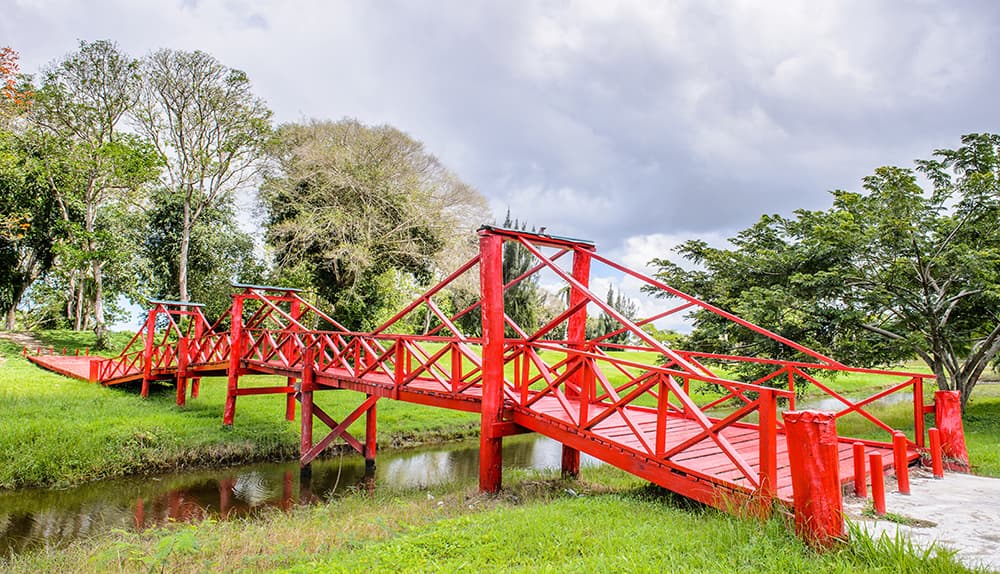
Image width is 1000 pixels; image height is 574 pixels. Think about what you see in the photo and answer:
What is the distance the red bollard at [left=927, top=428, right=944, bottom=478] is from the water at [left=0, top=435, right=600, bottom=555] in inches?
253

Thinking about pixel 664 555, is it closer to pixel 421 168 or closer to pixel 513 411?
pixel 513 411

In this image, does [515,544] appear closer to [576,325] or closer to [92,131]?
[576,325]

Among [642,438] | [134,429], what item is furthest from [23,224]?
[642,438]

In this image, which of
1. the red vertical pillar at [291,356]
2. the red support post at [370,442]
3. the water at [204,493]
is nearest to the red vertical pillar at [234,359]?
the red vertical pillar at [291,356]

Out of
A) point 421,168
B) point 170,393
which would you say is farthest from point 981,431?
point 421,168

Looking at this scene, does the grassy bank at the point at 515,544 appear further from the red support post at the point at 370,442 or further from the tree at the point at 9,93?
the tree at the point at 9,93

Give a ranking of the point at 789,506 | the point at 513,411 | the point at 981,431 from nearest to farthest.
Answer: the point at 789,506 < the point at 513,411 < the point at 981,431

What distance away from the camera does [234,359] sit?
1470 centimetres

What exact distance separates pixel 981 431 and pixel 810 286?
4.12 metres

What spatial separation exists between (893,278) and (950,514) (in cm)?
832

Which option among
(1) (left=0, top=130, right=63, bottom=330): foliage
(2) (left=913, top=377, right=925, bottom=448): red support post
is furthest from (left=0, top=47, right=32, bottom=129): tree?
(2) (left=913, top=377, right=925, bottom=448): red support post

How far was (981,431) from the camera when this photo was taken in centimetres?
1073

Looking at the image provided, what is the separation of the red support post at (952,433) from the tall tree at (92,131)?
24.6 m

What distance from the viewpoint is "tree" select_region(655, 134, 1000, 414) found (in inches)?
443
